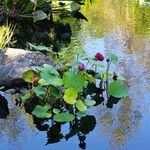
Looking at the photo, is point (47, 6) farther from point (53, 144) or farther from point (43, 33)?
point (53, 144)

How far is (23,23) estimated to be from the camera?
831 centimetres

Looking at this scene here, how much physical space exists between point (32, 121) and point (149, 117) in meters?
1.05

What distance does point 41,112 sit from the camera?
12.8 ft

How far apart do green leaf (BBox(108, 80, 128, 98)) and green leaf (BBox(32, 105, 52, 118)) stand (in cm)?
72

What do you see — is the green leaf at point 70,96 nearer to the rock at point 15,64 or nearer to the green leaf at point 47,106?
the green leaf at point 47,106

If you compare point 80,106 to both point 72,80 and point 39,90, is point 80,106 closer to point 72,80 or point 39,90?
point 72,80

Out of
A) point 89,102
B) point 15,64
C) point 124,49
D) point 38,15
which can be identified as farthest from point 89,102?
point 38,15

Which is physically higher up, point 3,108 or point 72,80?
point 72,80

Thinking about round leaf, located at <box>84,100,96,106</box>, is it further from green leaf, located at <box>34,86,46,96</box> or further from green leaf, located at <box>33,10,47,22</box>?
green leaf, located at <box>33,10,47,22</box>

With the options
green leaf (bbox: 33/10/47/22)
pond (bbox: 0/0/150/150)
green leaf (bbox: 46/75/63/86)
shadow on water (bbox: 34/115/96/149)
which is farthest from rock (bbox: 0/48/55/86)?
green leaf (bbox: 33/10/47/22)

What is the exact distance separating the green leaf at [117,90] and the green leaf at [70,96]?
0.56 metres

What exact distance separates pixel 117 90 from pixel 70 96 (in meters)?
0.62

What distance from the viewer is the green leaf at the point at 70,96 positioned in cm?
383

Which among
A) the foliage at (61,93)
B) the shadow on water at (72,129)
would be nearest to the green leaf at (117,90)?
the foliage at (61,93)
